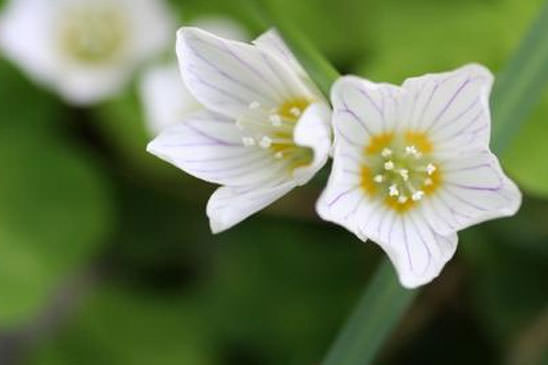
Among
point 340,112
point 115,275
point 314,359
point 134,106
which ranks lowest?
point 314,359

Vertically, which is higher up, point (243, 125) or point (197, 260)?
point (243, 125)

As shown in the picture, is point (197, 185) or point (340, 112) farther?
point (197, 185)

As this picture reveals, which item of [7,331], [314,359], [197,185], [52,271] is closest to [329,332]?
[314,359]

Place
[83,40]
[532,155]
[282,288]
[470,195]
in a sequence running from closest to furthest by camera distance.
Answer: [470,195] → [532,155] → [282,288] → [83,40]

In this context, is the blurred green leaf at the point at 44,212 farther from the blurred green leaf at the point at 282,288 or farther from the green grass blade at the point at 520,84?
the green grass blade at the point at 520,84

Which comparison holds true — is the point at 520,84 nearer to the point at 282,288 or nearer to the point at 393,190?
the point at 393,190

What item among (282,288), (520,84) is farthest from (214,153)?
(282,288)

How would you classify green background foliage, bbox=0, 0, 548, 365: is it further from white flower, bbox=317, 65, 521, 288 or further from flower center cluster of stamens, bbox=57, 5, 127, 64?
white flower, bbox=317, 65, 521, 288

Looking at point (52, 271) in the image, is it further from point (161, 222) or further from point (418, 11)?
point (418, 11)
